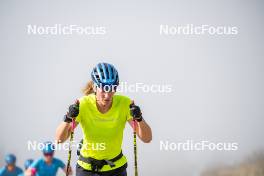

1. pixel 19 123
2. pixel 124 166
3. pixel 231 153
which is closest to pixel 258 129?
pixel 231 153

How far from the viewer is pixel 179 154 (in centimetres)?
7875

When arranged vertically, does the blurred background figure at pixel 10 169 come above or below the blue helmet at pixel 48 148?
below

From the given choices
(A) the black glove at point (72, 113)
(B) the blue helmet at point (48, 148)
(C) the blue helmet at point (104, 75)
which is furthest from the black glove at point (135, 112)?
(B) the blue helmet at point (48, 148)

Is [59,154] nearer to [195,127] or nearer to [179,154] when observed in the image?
[179,154]

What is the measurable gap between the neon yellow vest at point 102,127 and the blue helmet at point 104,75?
45cm

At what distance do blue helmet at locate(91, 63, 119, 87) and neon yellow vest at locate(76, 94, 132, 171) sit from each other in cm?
45

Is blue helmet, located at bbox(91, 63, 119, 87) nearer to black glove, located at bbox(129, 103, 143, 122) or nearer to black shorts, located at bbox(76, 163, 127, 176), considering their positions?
black glove, located at bbox(129, 103, 143, 122)

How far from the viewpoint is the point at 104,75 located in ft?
20.7

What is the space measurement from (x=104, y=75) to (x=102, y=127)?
2.62 ft

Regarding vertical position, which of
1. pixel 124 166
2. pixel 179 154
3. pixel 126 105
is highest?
pixel 126 105

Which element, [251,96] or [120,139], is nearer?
[120,139]

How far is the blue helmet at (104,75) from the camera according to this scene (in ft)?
20.5

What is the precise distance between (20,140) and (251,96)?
6463cm

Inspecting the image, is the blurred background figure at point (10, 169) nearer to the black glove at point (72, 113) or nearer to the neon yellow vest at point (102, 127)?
the neon yellow vest at point (102, 127)
